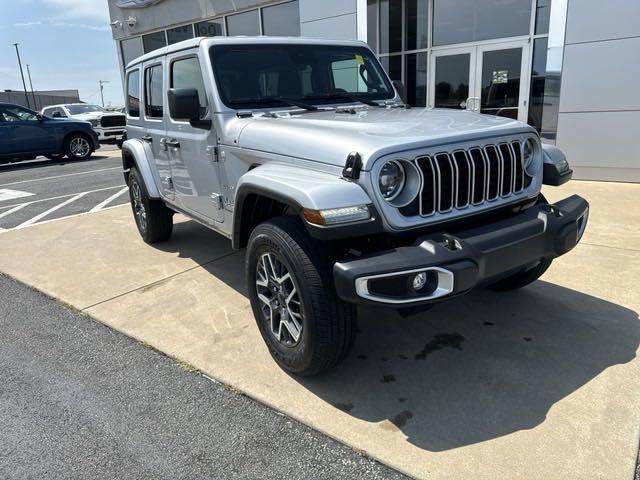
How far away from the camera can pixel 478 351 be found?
3129 mm

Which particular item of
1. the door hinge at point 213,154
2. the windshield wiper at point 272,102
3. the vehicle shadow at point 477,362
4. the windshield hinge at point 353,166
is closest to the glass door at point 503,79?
the vehicle shadow at point 477,362

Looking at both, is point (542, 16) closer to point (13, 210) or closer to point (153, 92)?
point (153, 92)

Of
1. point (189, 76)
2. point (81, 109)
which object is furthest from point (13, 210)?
point (81, 109)

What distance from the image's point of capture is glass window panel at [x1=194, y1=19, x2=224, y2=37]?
47.8ft

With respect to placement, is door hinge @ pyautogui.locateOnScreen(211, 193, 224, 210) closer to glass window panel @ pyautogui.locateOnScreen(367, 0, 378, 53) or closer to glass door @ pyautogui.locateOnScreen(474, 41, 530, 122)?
glass door @ pyautogui.locateOnScreen(474, 41, 530, 122)

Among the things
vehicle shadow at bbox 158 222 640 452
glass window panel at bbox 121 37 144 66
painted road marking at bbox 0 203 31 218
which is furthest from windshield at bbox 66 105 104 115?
vehicle shadow at bbox 158 222 640 452

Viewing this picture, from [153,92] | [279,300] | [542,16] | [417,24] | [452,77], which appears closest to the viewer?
[279,300]

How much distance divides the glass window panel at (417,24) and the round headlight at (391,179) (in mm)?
8726

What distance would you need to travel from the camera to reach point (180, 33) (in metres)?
16.1

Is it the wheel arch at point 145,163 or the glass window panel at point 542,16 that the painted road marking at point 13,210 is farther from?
the glass window panel at point 542,16

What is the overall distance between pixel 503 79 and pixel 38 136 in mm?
12358

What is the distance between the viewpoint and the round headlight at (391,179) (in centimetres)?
252

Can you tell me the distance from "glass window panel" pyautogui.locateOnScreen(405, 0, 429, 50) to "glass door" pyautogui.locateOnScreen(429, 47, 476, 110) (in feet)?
1.45

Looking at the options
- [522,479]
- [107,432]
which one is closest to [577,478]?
[522,479]
